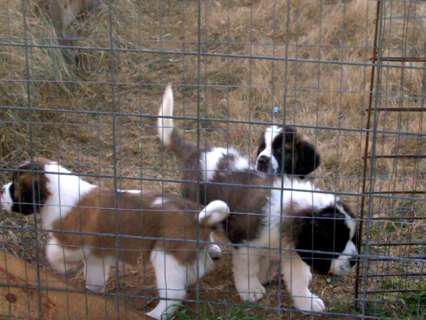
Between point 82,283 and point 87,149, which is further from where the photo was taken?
point 87,149

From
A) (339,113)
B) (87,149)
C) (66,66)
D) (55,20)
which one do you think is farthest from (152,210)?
(55,20)

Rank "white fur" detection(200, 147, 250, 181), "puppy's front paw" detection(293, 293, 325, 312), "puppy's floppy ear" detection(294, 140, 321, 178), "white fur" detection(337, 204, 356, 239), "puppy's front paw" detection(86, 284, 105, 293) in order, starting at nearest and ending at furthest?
1. "white fur" detection(337, 204, 356, 239)
2. "puppy's front paw" detection(293, 293, 325, 312)
3. "puppy's front paw" detection(86, 284, 105, 293)
4. "white fur" detection(200, 147, 250, 181)
5. "puppy's floppy ear" detection(294, 140, 321, 178)

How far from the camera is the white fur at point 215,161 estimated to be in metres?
4.22

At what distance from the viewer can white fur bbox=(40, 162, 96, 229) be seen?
3932mm

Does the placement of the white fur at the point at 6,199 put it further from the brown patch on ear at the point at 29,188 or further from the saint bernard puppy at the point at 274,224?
the saint bernard puppy at the point at 274,224

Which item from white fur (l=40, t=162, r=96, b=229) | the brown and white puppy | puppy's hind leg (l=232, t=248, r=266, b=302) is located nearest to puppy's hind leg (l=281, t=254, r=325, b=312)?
puppy's hind leg (l=232, t=248, r=266, b=302)

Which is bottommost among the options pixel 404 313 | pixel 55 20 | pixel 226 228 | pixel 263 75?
pixel 404 313

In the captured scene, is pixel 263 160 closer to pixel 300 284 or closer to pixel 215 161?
pixel 215 161

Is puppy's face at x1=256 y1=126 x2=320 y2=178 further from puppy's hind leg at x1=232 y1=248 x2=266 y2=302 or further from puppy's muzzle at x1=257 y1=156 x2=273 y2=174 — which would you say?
puppy's hind leg at x1=232 y1=248 x2=266 y2=302

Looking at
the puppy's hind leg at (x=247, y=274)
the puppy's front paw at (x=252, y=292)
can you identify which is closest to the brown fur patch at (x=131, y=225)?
the puppy's hind leg at (x=247, y=274)

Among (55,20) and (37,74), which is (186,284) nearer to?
(37,74)

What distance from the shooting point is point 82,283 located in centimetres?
430

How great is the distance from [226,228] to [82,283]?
35.6 inches

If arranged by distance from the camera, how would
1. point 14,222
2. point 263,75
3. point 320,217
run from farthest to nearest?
point 263,75
point 14,222
point 320,217
